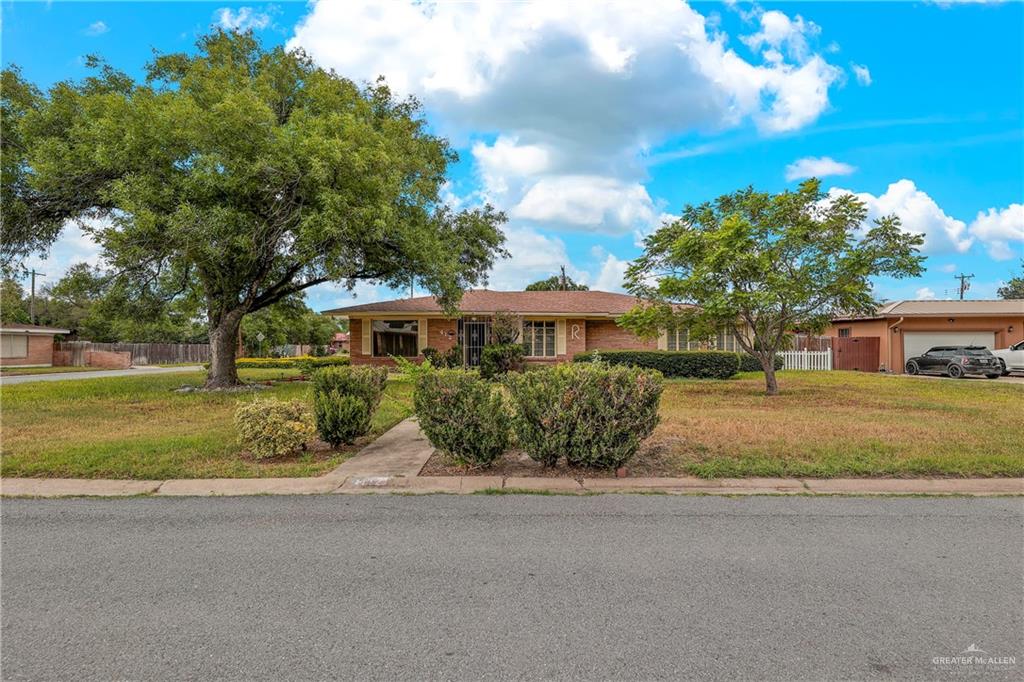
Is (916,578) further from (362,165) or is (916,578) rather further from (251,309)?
(251,309)

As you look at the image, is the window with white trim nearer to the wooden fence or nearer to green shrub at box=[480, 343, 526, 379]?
green shrub at box=[480, 343, 526, 379]

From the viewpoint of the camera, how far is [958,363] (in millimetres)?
20266

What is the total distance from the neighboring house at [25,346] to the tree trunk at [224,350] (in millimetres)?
25806

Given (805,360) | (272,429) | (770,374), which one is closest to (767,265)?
(770,374)

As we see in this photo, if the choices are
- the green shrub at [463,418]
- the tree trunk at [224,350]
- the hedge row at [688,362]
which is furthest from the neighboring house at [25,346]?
the green shrub at [463,418]

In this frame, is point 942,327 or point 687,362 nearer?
point 687,362

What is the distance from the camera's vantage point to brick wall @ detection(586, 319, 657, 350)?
23516 mm

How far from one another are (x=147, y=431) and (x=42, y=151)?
6940mm

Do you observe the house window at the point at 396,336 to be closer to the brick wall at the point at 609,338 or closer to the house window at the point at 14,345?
the brick wall at the point at 609,338

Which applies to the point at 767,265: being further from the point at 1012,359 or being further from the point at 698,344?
the point at 1012,359

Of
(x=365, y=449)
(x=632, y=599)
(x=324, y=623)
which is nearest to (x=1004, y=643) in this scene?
(x=632, y=599)

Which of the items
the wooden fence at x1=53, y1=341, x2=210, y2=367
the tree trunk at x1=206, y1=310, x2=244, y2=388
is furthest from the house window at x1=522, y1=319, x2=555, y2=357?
the wooden fence at x1=53, y1=341, x2=210, y2=367

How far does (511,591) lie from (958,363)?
23.7 metres

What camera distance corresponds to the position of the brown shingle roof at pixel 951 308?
2422 cm
